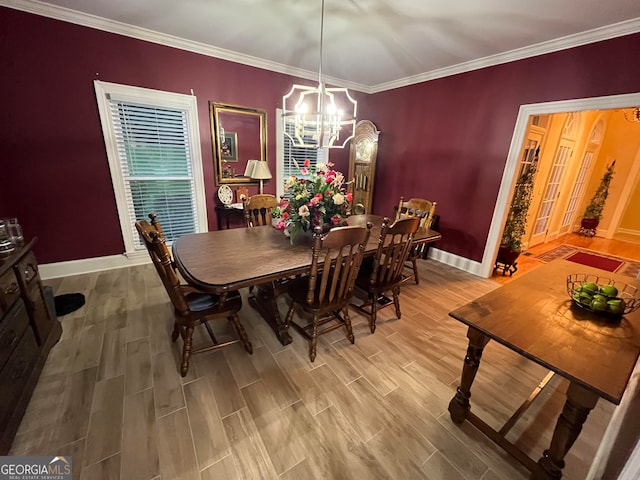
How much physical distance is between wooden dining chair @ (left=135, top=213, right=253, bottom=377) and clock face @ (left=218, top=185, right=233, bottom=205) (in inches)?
70.5

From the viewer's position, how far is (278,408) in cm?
156

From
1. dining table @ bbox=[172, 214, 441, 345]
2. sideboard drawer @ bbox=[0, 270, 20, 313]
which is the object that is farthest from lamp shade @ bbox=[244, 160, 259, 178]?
sideboard drawer @ bbox=[0, 270, 20, 313]

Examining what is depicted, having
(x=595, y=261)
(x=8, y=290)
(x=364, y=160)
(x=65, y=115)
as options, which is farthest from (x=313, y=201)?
(x=595, y=261)

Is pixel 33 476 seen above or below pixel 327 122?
below

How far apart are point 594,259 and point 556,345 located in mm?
4939

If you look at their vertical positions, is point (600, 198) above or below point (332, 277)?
above

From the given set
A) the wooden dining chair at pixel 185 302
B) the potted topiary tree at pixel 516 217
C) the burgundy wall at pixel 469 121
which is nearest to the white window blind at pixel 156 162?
the wooden dining chair at pixel 185 302

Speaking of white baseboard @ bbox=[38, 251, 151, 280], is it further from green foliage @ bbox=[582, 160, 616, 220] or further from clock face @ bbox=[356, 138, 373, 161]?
green foliage @ bbox=[582, 160, 616, 220]

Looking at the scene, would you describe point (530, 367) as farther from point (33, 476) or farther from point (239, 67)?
point (239, 67)

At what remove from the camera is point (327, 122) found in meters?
2.05

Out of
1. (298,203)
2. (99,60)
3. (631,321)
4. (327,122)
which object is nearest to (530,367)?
(631,321)

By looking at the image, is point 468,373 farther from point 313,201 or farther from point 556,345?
point 313,201

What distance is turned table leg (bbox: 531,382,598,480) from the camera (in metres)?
0.98

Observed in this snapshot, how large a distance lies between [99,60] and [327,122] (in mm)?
2626
